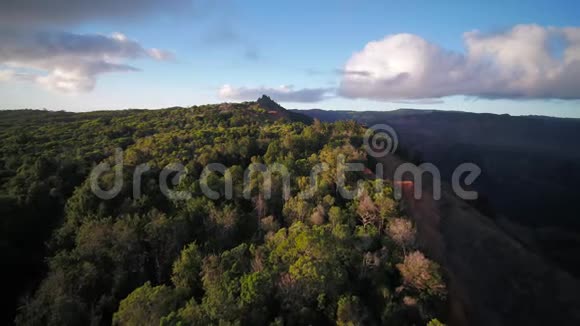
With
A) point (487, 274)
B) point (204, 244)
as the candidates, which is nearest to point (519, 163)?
point (487, 274)

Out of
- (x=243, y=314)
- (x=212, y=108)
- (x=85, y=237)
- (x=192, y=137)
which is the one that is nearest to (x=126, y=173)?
(x=85, y=237)

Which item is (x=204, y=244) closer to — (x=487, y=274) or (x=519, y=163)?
(x=487, y=274)

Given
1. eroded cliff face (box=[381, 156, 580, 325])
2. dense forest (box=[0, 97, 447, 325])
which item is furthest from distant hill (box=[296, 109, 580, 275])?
dense forest (box=[0, 97, 447, 325])

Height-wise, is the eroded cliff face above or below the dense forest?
below

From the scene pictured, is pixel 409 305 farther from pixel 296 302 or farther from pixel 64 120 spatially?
pixel 64 120

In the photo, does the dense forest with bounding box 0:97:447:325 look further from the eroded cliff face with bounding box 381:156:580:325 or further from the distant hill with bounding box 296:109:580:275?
the distant hill with bounding box 296:109:580:275
